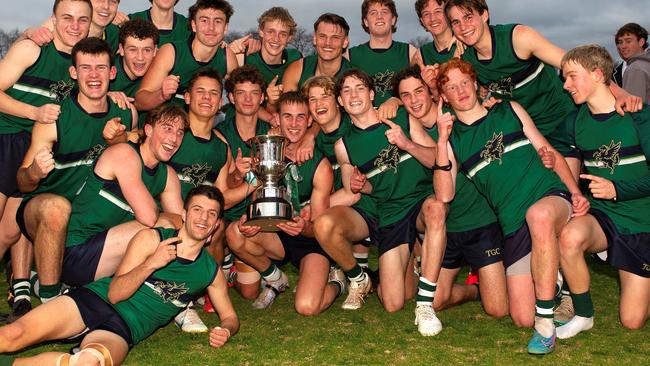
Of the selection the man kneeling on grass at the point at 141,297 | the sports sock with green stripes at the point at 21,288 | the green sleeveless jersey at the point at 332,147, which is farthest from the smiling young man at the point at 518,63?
the sports sock with green stripes at the point at 21,288

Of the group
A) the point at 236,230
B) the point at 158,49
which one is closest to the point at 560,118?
the point at 236,230

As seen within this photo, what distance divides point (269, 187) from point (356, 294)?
132cm

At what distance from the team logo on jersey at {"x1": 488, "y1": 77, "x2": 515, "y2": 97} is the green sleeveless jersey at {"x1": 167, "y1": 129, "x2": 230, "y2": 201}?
257 centimetres

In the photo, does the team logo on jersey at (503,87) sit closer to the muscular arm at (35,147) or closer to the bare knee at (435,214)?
the bare knee at (435,214)

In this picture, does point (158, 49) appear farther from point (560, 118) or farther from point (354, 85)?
point (560, 118)

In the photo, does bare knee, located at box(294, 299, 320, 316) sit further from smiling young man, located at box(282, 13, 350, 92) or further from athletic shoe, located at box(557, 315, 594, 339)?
smiling young man, located at box(282, 13, 350, 92)

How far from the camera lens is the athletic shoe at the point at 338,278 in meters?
7.46

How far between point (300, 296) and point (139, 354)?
A: 173 cm

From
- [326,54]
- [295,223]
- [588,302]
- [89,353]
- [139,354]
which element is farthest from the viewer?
[326,54]

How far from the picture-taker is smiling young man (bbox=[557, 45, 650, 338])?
19.0 ft

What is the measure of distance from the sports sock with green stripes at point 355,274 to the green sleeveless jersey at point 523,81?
2.04m

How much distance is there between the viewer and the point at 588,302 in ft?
19.4

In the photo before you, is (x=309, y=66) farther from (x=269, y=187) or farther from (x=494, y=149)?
(x=494, y=149)

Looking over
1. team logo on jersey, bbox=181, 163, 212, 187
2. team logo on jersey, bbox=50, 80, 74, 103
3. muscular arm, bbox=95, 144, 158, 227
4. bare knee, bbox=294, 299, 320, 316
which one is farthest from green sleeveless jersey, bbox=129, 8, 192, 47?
bare knee, bbox=294, 299, 320, 316
